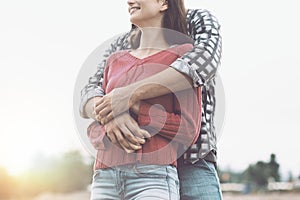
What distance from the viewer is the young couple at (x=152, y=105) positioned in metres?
0.74

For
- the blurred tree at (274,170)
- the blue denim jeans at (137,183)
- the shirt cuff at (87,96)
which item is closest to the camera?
the blue denim jeans at (137,183)

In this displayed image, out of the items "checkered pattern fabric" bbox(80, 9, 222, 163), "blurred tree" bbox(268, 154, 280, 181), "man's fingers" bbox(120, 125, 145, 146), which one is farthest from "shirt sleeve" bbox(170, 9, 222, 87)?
"blurred tree" bbox(268, 154, 280, 181)

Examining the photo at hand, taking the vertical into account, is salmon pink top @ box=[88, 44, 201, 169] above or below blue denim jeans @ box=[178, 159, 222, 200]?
above

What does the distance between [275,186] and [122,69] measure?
479cm

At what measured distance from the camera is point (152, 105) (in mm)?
763

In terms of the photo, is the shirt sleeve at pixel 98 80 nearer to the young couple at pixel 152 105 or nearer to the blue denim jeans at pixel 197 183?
the young couple at pixel 152 105

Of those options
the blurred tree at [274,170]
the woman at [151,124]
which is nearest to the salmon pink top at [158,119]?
the woman at [151,124]

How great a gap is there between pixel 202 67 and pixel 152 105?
88 millimetres

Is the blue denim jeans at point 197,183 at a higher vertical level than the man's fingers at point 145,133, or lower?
lower

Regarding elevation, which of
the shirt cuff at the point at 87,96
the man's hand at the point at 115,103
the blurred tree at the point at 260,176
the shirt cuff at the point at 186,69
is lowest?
the blurred tree at the point at 260,176

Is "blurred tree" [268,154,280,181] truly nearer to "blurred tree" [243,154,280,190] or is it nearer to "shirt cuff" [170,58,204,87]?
"blurred tree" [243,154,280,190]

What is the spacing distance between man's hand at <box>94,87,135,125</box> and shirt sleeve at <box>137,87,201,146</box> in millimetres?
23

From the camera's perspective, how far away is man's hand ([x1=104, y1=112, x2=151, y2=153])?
0.74 metres

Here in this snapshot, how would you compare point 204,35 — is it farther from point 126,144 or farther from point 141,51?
point 126,144
